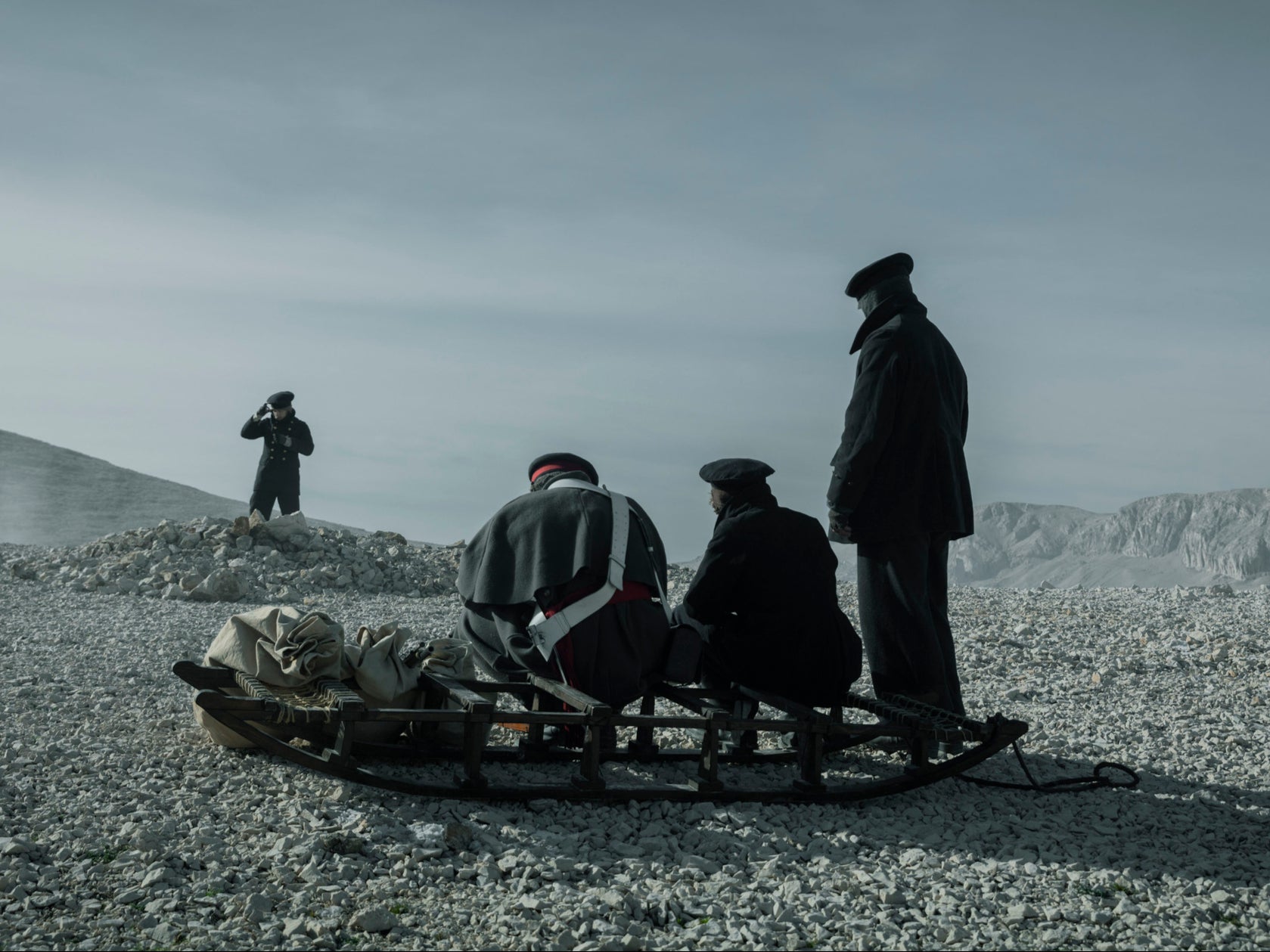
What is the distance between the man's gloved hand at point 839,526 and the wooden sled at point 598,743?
813 millimetres

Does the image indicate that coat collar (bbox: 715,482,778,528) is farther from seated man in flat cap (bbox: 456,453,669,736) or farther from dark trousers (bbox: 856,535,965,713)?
dark trousers (bbox: 856,535,965,713)

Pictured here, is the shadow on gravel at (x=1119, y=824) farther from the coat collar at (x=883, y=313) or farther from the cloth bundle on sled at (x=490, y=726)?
the coat collar at (x=883, y=313)

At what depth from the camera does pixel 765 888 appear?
3869 millimetres

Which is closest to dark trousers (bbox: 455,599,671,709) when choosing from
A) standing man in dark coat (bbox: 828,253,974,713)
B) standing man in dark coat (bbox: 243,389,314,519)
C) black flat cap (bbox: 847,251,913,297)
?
standing man in dark coat (bbox: 828,253,974,713)

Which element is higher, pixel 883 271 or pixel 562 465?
pixel 883 271

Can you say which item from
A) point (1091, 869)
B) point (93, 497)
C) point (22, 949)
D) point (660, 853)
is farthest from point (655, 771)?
point (93, 497)

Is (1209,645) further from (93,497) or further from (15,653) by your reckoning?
(93,497)

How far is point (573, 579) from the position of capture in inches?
199

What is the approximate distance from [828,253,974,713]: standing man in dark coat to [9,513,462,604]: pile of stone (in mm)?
8419

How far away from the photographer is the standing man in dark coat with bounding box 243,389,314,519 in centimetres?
1432

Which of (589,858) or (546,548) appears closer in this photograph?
(589,858)

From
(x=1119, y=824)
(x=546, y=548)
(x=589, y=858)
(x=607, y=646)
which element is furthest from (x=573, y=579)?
(x=1119, y=824)

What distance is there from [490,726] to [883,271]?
3145 mm

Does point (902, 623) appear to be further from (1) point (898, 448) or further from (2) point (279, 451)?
(2) point (279, 451)
